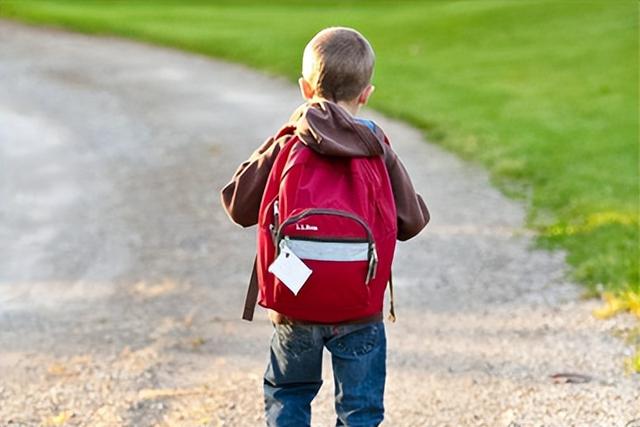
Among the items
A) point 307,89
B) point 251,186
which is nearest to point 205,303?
point 251,186

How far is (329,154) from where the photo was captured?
10.1 ft

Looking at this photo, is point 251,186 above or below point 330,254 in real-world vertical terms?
above

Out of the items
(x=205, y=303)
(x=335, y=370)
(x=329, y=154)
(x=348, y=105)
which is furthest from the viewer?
(x=205, y=303)

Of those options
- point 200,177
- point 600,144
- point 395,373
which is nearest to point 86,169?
point 200,177

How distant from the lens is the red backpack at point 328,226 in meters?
3.08

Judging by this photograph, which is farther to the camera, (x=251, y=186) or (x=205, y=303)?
(x=205, y=303)

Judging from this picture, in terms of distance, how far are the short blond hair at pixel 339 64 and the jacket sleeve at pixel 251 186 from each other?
0.21m

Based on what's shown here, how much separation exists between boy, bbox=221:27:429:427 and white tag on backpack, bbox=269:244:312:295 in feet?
0.59

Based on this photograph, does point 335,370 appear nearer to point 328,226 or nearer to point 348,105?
point 328,226

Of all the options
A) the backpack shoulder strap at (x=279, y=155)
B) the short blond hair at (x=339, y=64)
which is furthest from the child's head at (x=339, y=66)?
the backpack shoulder strap at (x=279, y=155)

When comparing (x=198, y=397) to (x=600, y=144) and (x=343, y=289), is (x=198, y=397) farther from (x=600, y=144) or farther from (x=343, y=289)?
(x=600, y=144)

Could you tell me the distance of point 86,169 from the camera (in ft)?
32.1

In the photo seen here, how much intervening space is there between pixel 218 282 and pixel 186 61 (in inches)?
437

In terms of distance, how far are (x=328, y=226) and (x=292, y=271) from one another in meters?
0.16
